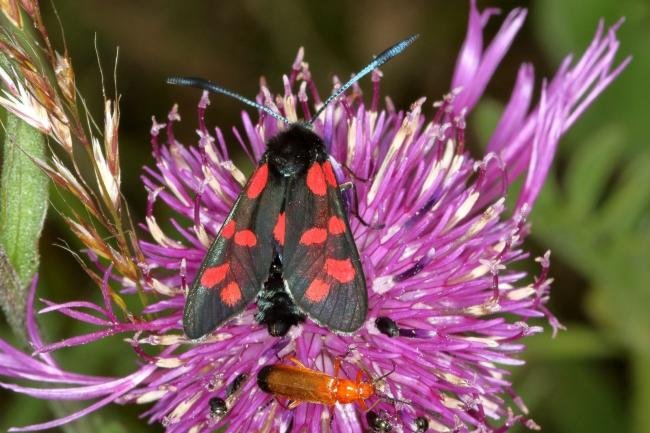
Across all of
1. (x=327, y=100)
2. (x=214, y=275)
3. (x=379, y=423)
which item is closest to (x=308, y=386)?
(x=379, y=423)

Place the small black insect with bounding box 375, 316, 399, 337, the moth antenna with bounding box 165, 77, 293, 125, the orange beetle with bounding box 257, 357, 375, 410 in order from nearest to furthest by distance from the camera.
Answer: the orange beetle with bounding box 257, 357, 375, 410, the small black insect with bounding box 375, 316, 399, 337, the moth antenna with bounding box 165, 77, 293, 125

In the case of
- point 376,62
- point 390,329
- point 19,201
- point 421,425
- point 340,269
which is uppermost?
point 376,62

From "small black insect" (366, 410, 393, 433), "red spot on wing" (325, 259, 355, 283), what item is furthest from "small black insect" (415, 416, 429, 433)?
"red spot on wing" (325, 259, 355, 283)

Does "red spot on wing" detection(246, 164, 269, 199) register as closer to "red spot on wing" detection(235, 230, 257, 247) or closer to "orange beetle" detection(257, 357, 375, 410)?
"red spot on wing" detection(235, 230, 257, 247)

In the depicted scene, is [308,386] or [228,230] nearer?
[308,386]

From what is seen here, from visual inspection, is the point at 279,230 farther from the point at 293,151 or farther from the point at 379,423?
the point at 379,423

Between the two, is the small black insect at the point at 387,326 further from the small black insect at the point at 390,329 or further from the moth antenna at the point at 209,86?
the moth antenna at the point at 209,86

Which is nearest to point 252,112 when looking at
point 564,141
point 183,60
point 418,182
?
point 183,60
